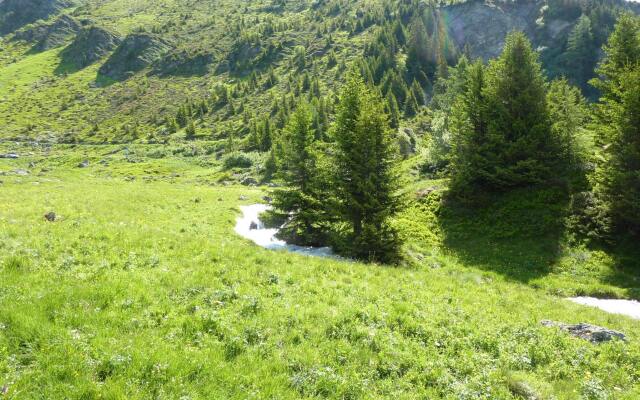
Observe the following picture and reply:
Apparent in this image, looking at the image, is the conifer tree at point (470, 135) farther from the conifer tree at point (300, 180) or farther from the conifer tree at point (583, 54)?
the conifer tree at point (583, 54)

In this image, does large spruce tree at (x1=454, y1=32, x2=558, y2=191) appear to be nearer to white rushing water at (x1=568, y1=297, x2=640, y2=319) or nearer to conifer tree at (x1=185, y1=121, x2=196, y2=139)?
white rushing water at (x1=568, y1=297, x2=640, y2=319)

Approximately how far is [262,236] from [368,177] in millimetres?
11579

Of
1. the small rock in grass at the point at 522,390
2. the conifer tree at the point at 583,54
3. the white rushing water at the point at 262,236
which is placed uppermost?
the conifer tree at the point at 583,54

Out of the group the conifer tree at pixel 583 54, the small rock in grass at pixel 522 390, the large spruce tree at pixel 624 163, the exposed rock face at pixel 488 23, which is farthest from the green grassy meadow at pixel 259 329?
the exposed rock face at pixel 488 23

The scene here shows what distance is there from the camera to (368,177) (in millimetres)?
25531

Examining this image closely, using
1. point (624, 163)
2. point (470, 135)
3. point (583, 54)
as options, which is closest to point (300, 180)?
point (470, 135)

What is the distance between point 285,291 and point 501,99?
30219mm

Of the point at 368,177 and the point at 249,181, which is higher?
the point at 368,177

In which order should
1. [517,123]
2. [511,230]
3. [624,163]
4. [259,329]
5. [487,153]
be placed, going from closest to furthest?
[259,329], [624,163], [511,230], [517,123], [487,153]

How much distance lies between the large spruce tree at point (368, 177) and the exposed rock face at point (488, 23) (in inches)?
6011

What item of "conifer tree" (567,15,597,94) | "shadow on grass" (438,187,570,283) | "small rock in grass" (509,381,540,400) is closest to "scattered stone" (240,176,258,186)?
"shadow on grass" (438,187,570,283)

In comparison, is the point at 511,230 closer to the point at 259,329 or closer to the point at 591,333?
the point at 591,333

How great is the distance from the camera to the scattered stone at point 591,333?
12.4 m

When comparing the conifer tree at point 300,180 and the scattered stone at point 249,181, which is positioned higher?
the conifer tree at point 300,180
